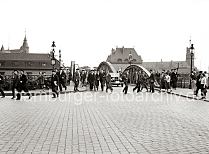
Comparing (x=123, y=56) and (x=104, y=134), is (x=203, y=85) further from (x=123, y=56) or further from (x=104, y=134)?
(x=123, y=56)

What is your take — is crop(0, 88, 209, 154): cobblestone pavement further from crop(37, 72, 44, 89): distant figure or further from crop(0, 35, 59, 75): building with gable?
crop(0, 35, 59, 75): building with gable

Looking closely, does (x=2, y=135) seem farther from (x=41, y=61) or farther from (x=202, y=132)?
(x=41, y=61)

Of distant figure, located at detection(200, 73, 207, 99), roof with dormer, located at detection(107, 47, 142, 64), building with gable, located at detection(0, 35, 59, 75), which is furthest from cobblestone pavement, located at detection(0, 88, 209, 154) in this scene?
roof with dormer, located at detection(107, 47, 142, 64)

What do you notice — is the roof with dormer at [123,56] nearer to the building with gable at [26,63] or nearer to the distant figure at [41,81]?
the building with gable at [26,63]

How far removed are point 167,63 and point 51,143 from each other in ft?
519

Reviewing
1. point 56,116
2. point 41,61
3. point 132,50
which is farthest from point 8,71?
point 56,116

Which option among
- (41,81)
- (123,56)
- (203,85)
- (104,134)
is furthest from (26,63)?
(104,134)

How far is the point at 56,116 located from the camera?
35.3 ft

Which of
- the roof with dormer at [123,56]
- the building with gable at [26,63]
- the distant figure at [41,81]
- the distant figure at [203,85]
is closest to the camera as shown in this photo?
the distant figure at [203,85]

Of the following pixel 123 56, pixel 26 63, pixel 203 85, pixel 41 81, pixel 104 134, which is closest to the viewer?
pixel 104 134

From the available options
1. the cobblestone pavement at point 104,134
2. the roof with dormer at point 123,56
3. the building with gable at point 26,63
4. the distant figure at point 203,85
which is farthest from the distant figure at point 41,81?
the roof with dormer at point 123,56

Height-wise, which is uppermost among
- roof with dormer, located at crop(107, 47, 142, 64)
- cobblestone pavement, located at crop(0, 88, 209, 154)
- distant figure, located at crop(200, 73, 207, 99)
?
roof with dormer, located at crop(107, 47, 142, 64)

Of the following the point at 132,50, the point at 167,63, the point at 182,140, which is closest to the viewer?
the point at 182,140

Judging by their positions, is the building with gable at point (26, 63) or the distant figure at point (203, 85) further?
the building with gable at point (26, 63)
